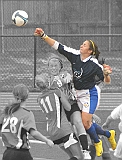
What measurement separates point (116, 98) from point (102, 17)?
17100 mm

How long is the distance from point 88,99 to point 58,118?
107 centimetres

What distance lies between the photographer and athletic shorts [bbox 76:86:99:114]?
9.41m

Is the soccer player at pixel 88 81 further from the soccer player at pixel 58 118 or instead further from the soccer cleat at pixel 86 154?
the soccer player at pixel 58 118

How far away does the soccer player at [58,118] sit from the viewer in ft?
27.8

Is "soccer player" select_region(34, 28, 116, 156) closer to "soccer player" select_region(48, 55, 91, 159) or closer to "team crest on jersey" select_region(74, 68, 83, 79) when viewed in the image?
"team crest on jersey" select_region(74, 68, 83, 79)

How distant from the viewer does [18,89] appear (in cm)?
725

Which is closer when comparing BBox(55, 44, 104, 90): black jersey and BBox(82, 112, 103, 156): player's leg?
BBox(82, 112, 103, 156): player's leg

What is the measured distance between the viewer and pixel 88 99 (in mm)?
9445

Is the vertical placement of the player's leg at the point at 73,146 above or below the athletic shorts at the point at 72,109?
below

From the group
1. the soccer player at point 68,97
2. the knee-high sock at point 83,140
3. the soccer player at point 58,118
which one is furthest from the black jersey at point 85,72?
the soccer player at point 58,118

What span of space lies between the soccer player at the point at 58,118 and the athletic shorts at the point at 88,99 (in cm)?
85

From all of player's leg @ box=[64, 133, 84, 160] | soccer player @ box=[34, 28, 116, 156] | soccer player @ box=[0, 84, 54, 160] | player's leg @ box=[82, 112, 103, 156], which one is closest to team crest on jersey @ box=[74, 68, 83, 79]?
soccer player @ box=[34, 28, 116, 156]

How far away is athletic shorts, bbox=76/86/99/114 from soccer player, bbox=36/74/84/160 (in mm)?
852

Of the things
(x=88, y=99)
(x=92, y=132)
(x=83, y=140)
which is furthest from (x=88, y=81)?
(x=83, y=140)
